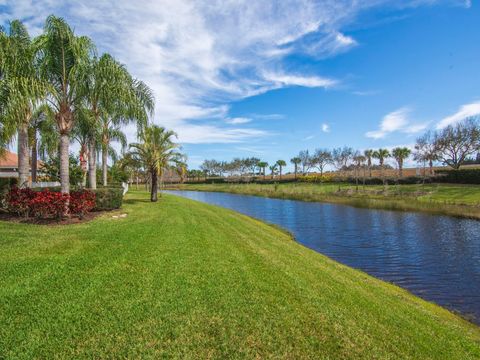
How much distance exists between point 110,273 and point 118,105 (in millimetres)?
10919

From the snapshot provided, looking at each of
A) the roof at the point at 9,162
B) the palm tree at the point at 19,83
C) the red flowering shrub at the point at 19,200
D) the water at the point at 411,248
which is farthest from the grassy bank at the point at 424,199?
the roof at the point at 9,162

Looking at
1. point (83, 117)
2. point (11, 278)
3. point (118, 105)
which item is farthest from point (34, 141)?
point (11, 278)

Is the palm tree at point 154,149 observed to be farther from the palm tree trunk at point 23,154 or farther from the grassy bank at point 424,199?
the grassy bank at point 424,199

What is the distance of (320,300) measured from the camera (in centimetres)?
621

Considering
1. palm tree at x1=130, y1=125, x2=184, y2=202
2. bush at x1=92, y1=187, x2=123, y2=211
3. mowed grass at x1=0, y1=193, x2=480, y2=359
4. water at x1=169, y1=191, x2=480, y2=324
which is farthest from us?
palm tree at x1=130, y1=125, x2=184, y2=202

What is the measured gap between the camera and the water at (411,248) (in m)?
11.0

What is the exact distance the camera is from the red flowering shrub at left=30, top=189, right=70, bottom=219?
11.8 meters

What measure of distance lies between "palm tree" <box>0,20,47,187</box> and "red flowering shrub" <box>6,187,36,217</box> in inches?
70.1

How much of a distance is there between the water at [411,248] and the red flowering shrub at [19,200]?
43.1ft

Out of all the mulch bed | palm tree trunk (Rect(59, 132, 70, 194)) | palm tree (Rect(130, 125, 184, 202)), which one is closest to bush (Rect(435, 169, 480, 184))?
palm tree (Rect(130, 125, 184, 202))

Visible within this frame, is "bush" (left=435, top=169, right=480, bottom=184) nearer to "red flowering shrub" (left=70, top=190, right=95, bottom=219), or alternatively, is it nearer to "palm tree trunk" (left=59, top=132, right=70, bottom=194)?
"red flowering shrub" (left=70, top=190, right=95, bottom=219)

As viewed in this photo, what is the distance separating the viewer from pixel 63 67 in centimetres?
1308

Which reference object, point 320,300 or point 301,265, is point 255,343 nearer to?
point 320,300

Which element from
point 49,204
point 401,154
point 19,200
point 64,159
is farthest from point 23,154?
point 401,154
